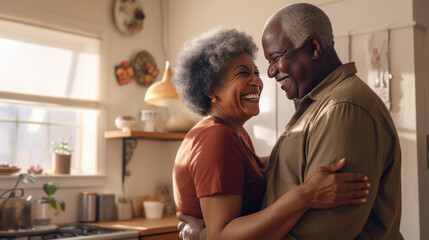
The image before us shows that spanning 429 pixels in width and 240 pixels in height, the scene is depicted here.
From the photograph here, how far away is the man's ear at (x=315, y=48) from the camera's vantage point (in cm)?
136

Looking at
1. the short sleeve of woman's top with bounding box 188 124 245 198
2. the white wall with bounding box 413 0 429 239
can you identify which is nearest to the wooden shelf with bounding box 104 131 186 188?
the white wall with bounding box 413 0 429 239

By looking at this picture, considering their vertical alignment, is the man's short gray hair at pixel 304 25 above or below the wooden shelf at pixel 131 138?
above

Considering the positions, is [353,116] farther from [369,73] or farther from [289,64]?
[369,73]

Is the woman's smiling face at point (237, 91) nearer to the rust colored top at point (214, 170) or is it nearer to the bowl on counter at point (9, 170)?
the rust colored top at point (214, 170)

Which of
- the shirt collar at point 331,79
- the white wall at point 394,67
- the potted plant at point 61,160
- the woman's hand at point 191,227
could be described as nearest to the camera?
the shirt collar at point 331,79

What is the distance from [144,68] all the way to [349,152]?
3060 mm

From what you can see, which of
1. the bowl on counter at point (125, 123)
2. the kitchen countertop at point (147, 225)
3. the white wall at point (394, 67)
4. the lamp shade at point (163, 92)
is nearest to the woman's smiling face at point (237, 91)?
the white wall at point (394, 67)

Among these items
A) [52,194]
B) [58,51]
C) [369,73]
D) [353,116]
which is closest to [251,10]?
[369,73]

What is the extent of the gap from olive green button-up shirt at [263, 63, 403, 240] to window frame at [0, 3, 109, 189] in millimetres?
2424

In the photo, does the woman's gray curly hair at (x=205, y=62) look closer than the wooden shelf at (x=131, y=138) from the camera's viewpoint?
Yes

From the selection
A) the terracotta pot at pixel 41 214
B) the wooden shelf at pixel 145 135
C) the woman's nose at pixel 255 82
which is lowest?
the terracotta pot at pixel 41 214

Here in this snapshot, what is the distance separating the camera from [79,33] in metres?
3.62

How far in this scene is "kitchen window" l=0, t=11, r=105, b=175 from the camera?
10.8 ft

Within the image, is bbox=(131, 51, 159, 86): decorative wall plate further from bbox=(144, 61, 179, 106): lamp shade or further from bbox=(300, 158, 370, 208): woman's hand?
bbox=(300, 158, 370, 208): woman's hand
